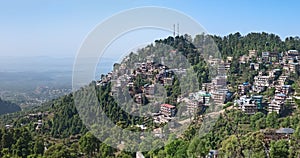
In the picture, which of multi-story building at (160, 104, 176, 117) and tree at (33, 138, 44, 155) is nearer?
multi-story building at (160, 104, 176, 117)

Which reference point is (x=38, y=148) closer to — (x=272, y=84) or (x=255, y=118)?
(x=255, y=118)

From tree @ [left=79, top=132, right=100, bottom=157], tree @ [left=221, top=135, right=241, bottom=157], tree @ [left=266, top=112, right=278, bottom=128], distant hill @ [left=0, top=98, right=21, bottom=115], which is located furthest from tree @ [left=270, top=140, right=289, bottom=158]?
distant hill @ [left=0, top=98, right=21, bottom=115]

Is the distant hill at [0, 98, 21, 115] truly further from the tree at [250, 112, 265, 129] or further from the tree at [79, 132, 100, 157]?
the tree at [250, 112, 265, 129]

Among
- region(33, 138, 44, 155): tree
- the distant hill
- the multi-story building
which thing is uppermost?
the multi-story building

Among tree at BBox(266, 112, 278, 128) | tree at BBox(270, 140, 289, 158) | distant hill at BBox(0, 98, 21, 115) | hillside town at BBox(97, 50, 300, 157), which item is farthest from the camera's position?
distant hill at BBox(0, 98, 21, 115)

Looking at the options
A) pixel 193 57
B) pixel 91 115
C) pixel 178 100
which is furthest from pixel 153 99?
pixel 193 57

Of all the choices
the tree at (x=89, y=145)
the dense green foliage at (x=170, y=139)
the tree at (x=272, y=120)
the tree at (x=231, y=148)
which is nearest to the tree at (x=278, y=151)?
the dense green foliage at (x=170, y=139)

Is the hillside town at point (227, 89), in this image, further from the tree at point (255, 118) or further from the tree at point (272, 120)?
the tree at point (272, 120)

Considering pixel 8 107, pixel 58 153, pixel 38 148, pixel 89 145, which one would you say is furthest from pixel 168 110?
pixel 8 107

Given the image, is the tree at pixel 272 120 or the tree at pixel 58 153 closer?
the tree at pixel 58 153
